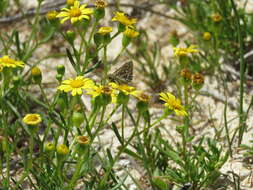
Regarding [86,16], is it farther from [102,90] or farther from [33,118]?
[33,118]

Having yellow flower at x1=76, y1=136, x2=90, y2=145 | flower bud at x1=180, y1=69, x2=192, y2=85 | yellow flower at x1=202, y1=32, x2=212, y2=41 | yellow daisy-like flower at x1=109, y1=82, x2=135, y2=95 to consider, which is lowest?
yellow flower at x1=76, y1=136, x2=90, y2=145

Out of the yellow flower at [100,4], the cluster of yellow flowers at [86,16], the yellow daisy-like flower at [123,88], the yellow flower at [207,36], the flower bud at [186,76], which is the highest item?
the yellow flower at [100,4]

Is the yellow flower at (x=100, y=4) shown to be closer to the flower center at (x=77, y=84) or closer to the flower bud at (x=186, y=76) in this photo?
the flower center at (x=77, y=84)

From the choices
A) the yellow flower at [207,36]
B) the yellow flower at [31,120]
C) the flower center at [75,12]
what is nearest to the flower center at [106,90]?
the yellow flower at [31,120]

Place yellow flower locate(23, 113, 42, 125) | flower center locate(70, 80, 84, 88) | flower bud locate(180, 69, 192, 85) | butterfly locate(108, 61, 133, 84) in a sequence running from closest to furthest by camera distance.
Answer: yellow flower locate(23, 113, 42, 125), flower center locate(70, 80, 84, 88), butterfly locate(108, 61, 133, 84), flower bud locate(180, 69, 192, 85)

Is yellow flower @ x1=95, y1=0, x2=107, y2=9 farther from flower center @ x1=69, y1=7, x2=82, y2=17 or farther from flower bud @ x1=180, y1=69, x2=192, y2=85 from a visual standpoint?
flower bud @ x1=180, y1=69, x2=192, y2=85

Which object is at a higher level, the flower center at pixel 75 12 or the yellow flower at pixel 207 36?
the flower center at pixel 75 12

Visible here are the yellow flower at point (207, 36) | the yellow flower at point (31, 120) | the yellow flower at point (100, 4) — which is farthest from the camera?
the yellow flower at point (207, 36)

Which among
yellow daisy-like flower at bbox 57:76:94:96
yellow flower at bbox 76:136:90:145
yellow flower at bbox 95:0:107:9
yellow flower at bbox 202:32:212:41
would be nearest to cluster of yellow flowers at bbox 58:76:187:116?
yellow daisy-like flower at bbox 57:76:94:96

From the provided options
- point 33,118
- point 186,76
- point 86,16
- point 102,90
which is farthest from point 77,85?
point 186,76

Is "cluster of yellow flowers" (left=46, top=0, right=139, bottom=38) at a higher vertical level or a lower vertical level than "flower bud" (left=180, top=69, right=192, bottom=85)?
higher

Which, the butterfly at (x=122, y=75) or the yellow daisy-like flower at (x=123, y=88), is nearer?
the yellow daisy-like flower at (x=123, y=88)
